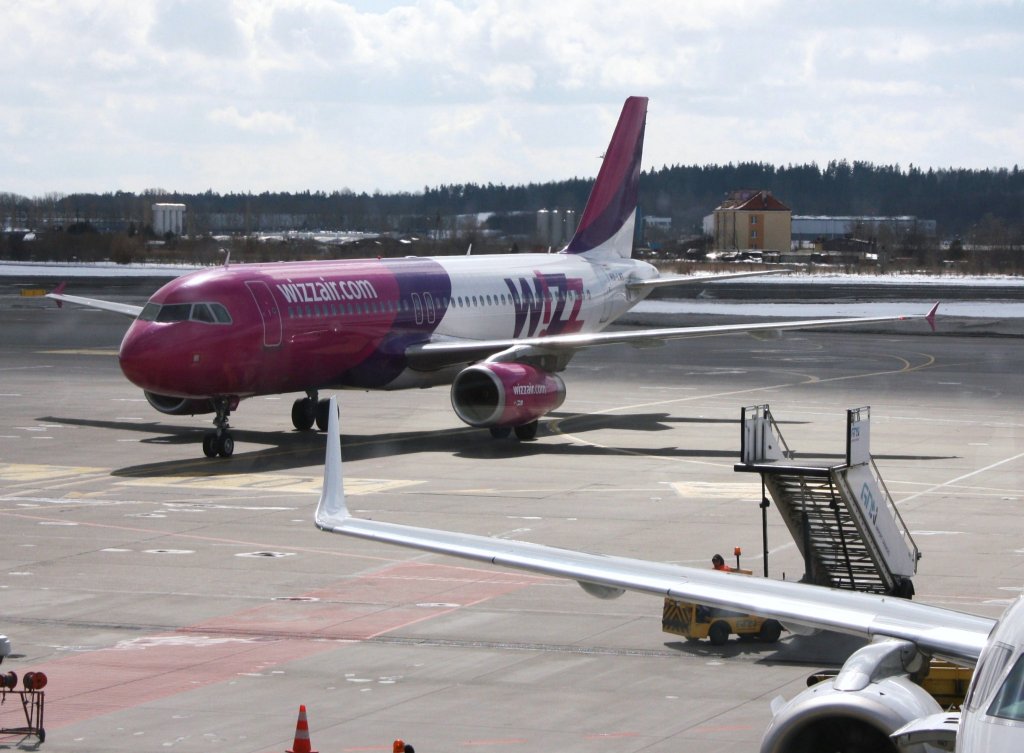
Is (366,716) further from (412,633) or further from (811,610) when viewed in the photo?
(811,610)

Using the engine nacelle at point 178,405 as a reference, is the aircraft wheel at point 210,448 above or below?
below

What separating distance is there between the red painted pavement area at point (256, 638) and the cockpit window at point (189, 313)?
1298 cm

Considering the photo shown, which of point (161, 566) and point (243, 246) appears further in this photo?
point (243, 246)

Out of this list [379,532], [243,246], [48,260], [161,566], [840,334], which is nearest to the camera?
[379,532]

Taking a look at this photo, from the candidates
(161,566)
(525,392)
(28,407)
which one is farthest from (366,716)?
(28,407)

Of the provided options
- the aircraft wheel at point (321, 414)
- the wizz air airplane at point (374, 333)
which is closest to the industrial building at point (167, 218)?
the wizz air airplane at point (374, 333)

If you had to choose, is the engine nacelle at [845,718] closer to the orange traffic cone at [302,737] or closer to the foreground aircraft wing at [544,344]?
the orange traffic cone at [302,737]

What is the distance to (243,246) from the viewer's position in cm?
12025

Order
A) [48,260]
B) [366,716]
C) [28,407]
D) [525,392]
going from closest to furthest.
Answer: [366,716]
[525,392]
[28,407]
[48,260]

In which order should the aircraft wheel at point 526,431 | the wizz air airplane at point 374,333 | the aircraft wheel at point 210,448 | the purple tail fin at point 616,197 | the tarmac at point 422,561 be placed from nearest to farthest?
1. the tarmac at point 422,561
2. the wizz air airplane at point 374,333
3. the aircraft wheel at point 210,448
4. the aircraft wheel at point 526,431
5. the purple tail fin at point 616,197

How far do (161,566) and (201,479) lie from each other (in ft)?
28.9

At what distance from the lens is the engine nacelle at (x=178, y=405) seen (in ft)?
129

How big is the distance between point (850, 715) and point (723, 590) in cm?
217

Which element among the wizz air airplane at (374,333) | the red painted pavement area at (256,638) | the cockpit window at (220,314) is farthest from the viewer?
the cockpit window at (220,314)
